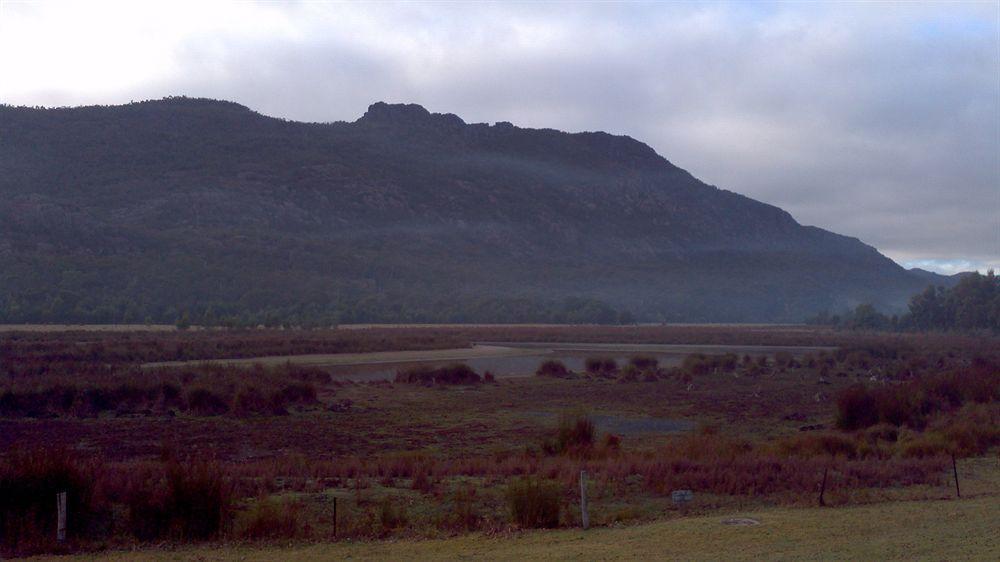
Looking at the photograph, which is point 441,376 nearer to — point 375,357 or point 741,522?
point 375,357

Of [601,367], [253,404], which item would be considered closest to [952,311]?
[601,367]

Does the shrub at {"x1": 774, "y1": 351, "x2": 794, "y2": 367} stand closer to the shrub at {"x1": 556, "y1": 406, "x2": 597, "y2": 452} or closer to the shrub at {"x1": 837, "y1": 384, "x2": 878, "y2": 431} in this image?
the shrub at {"x1": 837, "y1": 384, "x2": 878, "y2": 431}

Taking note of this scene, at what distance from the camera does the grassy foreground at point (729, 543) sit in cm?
1101

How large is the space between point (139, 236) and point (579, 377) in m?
75.5

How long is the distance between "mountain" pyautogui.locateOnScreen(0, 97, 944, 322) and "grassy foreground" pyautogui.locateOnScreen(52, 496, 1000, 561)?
259 ft

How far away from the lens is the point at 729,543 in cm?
1183

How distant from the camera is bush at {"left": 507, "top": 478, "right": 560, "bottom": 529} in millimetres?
13836

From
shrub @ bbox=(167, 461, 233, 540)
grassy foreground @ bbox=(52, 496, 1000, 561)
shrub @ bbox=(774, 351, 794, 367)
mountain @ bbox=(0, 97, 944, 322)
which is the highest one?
mountain @ bbox=(0, 97, 944, 322)

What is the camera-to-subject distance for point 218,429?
27594 mm

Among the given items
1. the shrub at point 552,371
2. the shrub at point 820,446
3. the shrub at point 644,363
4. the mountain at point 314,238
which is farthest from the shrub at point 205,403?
the mountain at point 314,238

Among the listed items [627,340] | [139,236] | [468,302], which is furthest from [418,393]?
[468,302]

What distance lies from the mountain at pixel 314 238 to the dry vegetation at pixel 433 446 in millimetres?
52170

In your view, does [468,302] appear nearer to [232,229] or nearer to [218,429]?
[232,229]

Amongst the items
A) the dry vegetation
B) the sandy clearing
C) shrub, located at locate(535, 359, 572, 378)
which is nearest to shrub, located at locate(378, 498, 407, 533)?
the dry vegetation
